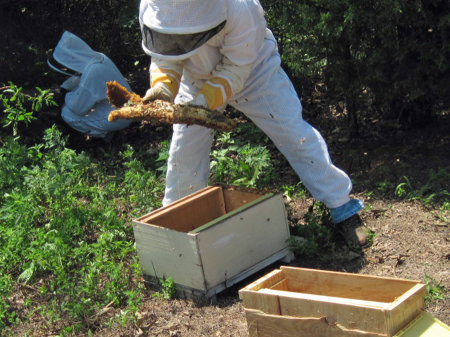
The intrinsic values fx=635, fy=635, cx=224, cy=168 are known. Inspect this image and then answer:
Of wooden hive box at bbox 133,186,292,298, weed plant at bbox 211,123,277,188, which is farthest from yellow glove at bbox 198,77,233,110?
weed plant at bbox 211,123,277,188

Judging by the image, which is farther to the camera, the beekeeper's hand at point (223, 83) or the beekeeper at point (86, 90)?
the beekeeper at point (86, 90)

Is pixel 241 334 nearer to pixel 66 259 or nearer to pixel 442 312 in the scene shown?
pixel 442 312

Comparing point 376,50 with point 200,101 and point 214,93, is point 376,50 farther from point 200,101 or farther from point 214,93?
point 200,101

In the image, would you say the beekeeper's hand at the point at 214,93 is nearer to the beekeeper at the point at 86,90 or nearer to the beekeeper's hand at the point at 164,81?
the beekeeper's hand at the point at 164,81

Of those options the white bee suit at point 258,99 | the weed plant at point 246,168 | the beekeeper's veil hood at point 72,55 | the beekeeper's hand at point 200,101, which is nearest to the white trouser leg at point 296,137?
the white bee suit at point 258,99

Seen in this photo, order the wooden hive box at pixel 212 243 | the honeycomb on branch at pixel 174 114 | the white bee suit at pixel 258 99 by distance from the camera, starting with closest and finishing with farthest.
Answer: the honeycomb on branch at pixel 174 114 < the wooden hive box at pixel 212 243 < the white bee suit at pixel 258 99

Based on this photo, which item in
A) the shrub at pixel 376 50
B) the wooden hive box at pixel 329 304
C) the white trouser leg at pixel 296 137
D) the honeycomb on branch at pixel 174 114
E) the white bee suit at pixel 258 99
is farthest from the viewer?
the shrub at pixel 376 50

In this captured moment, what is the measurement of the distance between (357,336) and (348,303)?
137 millimetres

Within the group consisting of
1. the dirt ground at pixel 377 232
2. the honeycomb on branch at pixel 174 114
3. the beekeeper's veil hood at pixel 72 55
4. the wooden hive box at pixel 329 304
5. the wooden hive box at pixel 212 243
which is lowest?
the dirt ground at pixel 377 232

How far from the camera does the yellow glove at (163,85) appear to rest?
3791mm

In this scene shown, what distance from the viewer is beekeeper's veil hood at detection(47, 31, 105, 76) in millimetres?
6512

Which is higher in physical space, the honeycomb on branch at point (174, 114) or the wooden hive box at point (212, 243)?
the honeycomb on branch at point (174, 114)

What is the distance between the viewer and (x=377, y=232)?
424 centimetres

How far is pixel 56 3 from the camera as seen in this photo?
294 inches
